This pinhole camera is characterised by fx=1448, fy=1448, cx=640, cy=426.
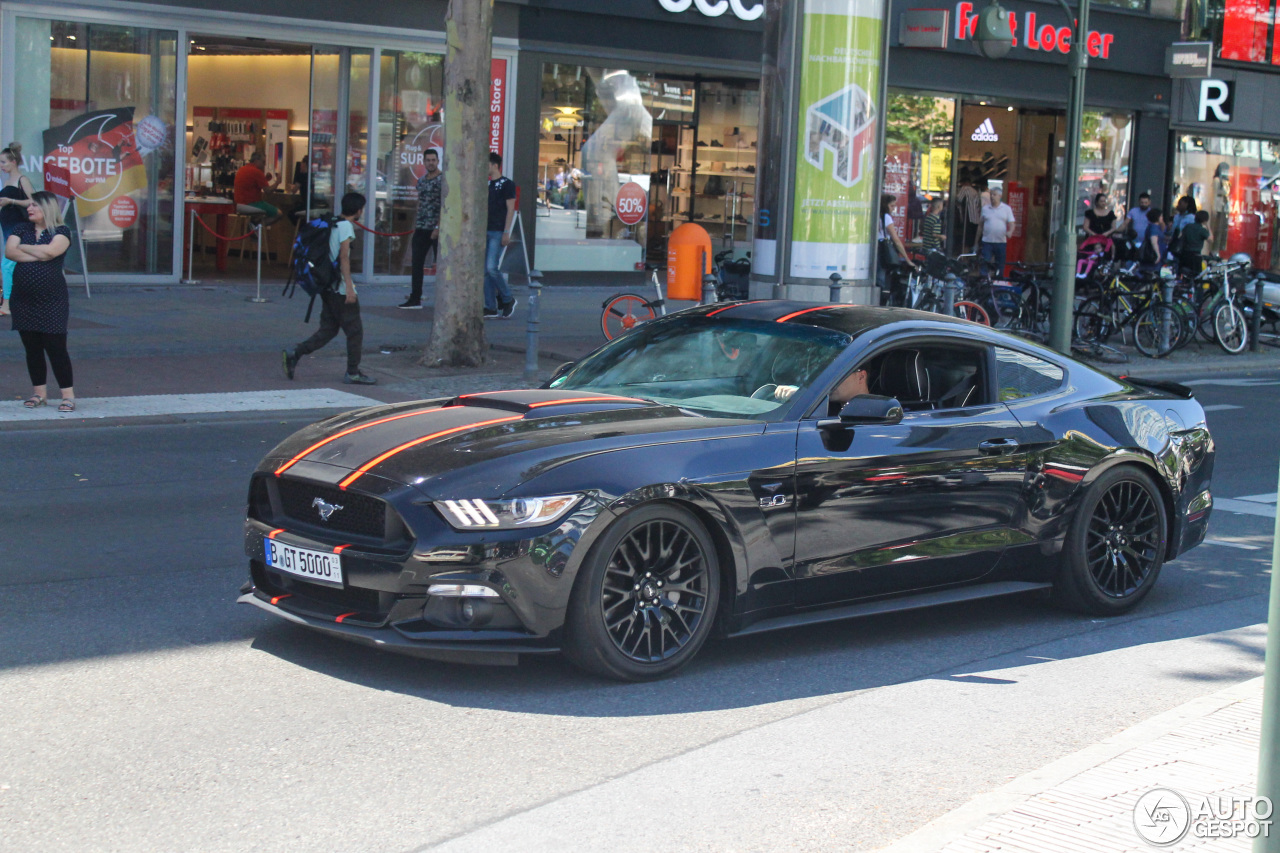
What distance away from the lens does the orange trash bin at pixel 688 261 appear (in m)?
16.4

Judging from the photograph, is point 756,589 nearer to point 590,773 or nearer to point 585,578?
point 585,578

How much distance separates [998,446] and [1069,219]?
12562 millimetres

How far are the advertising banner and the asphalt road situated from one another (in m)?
12.5

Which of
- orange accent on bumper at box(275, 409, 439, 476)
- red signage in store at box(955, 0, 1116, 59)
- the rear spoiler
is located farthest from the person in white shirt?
orange accent on bumper at box(275, 409, 439, 476)

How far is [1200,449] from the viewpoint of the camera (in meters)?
7.55

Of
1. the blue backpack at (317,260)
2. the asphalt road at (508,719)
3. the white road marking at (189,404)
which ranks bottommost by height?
the asphalt road at (508,719)

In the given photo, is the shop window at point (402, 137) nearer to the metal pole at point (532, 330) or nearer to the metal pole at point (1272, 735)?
the metal pole at point (532, 330)

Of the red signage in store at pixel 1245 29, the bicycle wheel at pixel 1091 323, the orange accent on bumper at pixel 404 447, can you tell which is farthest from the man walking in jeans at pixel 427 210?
the red signage in store at pixel 1245 29

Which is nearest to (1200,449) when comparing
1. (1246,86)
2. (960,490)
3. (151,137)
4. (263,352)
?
(960,490)

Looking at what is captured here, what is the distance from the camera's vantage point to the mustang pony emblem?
5.49 metres

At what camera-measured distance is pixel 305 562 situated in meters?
5.51

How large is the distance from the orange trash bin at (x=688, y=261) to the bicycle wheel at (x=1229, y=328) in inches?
336

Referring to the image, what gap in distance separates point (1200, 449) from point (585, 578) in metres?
3.86

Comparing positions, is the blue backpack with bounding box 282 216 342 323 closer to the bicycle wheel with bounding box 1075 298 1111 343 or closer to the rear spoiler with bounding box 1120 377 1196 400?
the rear spoiler with bounding box 1120 377 1196 400
